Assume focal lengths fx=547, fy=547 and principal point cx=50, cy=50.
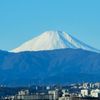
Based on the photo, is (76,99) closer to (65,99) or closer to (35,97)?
(65,99)

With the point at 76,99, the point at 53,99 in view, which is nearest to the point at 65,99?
the point at 76,99

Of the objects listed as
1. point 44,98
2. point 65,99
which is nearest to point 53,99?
point 44,98

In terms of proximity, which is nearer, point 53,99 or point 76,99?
point 76,99

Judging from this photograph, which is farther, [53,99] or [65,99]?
[53,99]

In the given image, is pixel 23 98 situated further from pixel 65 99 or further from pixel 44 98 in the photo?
pixel 65 99

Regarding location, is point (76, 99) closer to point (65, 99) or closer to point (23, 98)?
point (65, 99)

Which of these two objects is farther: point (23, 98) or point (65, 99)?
point (23, 98)
